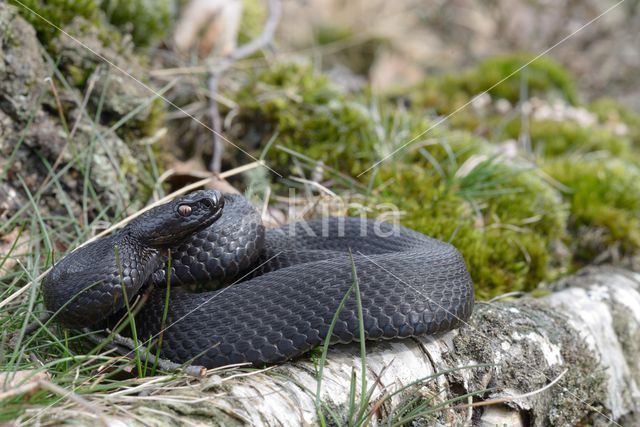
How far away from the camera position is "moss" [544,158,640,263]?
584cm

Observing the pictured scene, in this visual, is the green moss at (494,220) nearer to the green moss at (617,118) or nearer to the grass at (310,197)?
the grass at (310,197)

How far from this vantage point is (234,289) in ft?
10.8

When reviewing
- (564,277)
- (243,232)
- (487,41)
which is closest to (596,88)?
(487,41)

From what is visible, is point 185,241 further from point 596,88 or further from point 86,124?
point 596,88

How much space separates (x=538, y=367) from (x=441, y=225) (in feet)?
5.54

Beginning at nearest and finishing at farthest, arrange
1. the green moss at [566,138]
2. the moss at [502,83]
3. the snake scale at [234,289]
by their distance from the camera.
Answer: the snake scale at [234,289] < the green moss at [566,138] < the moss at [502,83]

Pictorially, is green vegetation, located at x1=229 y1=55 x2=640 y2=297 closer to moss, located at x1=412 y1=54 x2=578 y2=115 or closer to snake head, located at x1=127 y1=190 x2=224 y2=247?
snake head, located at x1=127 y1=190 x2=224 y2=247

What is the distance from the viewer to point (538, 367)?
3.47m

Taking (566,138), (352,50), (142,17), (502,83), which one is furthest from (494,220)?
(352,50)

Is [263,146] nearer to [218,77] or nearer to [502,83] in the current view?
[218,77]

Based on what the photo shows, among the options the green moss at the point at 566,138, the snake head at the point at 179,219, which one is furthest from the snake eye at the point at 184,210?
the green moss at the point at 566,138

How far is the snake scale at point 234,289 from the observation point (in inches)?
116

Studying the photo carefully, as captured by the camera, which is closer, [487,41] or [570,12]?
[570,12]

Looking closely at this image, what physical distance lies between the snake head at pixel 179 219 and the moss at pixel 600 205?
3.97m
